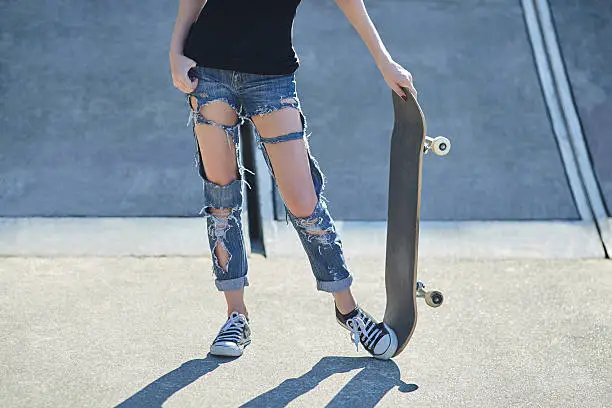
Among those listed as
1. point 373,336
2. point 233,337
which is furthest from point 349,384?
point 233,337

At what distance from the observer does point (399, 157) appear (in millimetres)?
3572

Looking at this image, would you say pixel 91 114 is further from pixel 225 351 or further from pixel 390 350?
pixel 390 350

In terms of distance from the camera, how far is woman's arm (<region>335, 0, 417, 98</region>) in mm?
3395

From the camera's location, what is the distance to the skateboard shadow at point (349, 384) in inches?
126

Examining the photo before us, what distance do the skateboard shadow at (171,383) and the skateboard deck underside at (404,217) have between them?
0.63 m

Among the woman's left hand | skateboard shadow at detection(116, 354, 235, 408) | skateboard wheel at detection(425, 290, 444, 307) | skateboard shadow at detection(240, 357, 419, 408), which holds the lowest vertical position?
skateboard shadow at detection(240, 357, 419, 408)

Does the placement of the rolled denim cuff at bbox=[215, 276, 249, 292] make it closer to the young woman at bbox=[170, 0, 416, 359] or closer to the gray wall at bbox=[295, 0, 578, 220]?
the young woman at bbox=[170, 0, 416, 359]

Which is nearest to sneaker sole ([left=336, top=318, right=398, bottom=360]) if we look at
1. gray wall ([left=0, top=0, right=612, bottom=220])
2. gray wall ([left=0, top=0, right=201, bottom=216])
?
gray wall ([left=0, top=0, right=612, bottom=220])

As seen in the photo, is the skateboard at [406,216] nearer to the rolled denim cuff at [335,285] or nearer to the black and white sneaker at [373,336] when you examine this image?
the black and white sneaker at [373,336]

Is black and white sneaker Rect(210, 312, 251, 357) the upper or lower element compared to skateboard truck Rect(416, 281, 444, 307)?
lower

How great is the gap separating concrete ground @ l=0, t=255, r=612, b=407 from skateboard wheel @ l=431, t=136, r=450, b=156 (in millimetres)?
753

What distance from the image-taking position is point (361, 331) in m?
3.55

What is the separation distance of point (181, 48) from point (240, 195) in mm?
559

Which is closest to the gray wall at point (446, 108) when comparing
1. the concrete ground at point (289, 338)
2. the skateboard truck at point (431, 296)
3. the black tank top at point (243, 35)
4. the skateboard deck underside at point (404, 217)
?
the concrete ground at point (289, 338)
